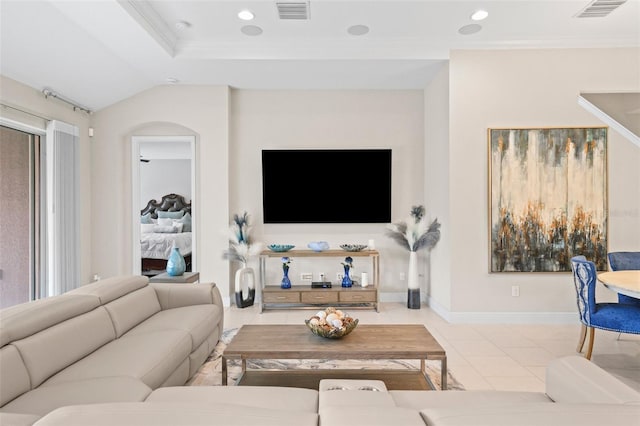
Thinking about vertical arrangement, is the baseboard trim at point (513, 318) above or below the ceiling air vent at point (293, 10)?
below

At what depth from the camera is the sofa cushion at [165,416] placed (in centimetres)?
88

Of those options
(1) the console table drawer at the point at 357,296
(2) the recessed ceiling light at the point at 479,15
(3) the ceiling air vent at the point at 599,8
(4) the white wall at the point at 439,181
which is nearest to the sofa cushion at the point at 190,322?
(1) the console table drawer at the point at 357,296

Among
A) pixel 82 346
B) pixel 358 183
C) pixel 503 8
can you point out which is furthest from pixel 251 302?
pixel 503 8

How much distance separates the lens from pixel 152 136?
5.31 m

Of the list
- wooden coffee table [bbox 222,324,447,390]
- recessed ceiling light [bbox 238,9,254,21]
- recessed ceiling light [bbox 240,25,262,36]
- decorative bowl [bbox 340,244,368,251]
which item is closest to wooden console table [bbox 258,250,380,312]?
decorative bowl [bbox 340,244,368,251]

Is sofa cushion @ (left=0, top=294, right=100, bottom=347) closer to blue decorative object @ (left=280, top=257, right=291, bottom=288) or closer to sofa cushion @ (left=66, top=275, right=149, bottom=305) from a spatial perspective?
sofa cushion @ (left=66, top=275, right=149, bottom=305)

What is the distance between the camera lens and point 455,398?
168 centimetres

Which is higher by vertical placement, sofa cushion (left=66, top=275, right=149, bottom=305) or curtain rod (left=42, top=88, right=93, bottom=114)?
curtain rod (left=42, top=88, right=93, bottom=114)

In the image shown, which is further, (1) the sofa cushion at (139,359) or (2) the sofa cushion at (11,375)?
(1) the sofa cushion at (139,359)

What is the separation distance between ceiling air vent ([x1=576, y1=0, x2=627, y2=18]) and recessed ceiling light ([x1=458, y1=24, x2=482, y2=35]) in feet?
3.04

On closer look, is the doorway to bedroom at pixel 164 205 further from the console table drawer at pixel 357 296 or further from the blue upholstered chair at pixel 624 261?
the blue upholstered chair at pixel 624 261

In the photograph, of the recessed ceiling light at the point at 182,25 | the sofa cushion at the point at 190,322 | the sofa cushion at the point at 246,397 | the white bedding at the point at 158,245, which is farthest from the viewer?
the white bedding at the point at 158,245

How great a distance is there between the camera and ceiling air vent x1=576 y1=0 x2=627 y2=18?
3.49 metres

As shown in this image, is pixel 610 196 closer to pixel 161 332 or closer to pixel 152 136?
pixel 161 332
